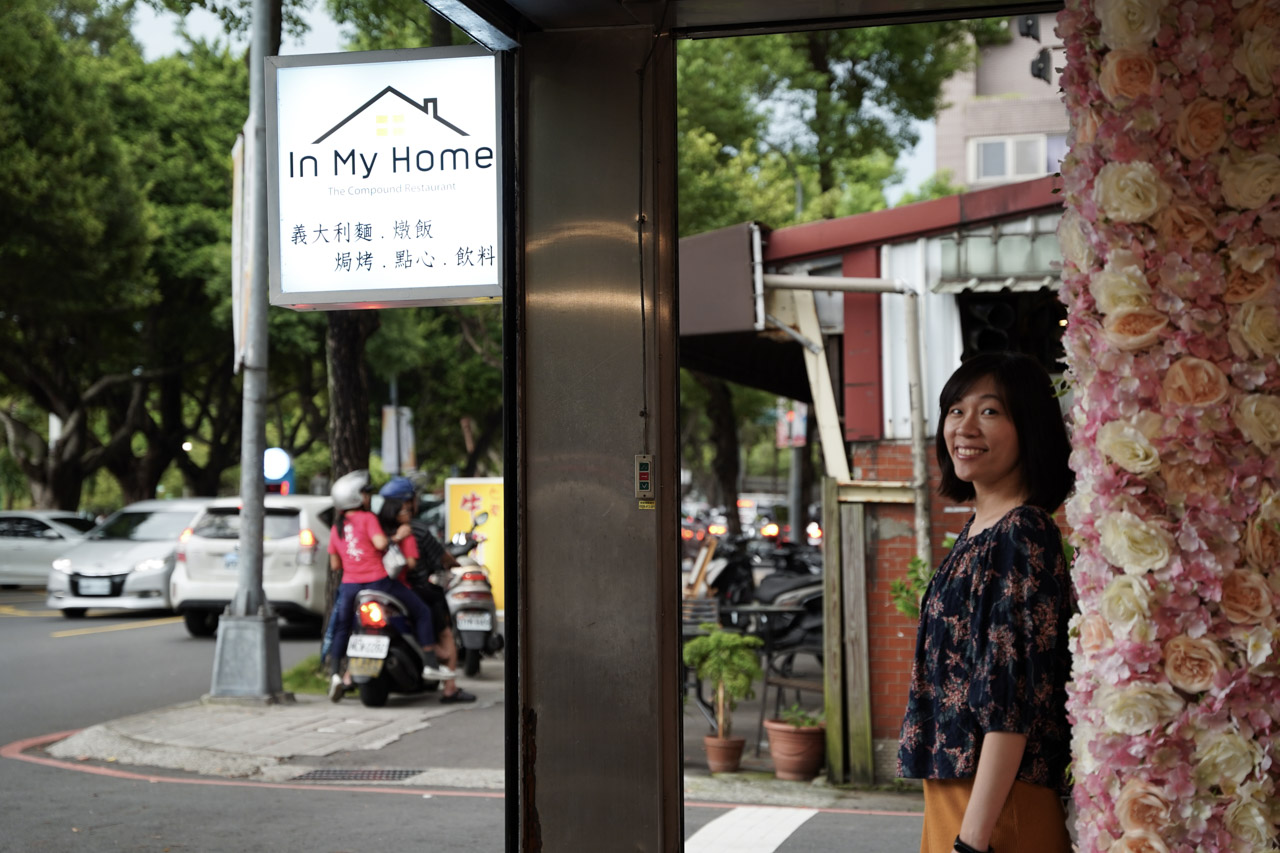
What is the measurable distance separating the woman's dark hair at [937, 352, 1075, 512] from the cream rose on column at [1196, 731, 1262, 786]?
57cm

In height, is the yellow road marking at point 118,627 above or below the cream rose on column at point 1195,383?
below

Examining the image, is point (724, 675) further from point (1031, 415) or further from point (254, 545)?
point (1031, 415)

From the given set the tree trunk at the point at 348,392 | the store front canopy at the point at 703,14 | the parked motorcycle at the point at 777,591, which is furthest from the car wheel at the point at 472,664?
the store front canopy at the point at 703,14

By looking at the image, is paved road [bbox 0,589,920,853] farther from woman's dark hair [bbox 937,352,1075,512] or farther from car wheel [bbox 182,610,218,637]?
car wheel [bbox 182,610,218,637]

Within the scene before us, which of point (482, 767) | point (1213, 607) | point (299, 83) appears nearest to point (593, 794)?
point (1213, 607)

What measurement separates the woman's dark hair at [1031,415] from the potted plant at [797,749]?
5399 mm

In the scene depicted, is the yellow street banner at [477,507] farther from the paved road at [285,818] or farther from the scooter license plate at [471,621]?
the paved road at [285,818]

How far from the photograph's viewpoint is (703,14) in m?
4.30

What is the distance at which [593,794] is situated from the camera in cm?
435

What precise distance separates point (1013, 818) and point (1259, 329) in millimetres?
1068

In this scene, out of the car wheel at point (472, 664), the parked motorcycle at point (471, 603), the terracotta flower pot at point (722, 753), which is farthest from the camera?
the car wheel at point (472, 664)

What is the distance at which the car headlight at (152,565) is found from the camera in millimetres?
18078

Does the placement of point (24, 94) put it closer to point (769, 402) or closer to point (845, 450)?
point (845, 450)

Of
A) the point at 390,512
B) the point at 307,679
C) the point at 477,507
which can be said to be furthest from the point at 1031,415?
the point at 477,507
